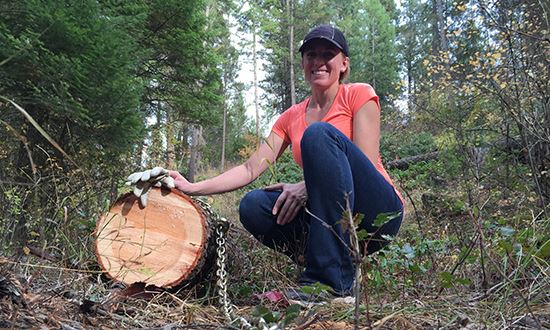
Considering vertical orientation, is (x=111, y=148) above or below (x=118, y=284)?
above

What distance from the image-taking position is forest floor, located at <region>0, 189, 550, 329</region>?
1.19 metres

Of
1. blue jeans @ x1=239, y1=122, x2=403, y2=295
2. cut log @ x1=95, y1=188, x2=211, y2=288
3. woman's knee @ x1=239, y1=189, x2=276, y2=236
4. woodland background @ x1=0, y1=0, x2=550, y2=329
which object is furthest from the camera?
woman's knee @ x1=239, y1=189, x2=276, y2=236

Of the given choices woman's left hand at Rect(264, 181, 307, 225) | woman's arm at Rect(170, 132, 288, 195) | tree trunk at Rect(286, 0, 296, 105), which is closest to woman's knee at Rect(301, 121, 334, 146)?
woman's left hand at Rect(264, 181, 307, 225)

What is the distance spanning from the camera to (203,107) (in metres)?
8.73

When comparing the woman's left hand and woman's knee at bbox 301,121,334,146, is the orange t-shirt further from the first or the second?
woman's knee at bbox 301,121,334,146

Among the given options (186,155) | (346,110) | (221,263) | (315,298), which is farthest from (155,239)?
(186,155)

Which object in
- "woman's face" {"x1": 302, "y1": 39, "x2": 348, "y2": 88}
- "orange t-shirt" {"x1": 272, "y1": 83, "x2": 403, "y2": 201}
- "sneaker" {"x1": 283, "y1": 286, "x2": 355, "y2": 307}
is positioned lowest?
"sneaker" {"x1": 283, "y1": 286, "x2": 355, "y2": 307}

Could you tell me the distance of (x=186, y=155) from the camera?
6.52 m

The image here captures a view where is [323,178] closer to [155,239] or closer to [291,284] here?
[291,284]

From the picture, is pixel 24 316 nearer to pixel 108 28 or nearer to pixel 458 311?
pixel 458 311

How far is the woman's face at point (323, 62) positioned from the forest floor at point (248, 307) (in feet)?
2.85

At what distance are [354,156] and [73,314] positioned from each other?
116cm

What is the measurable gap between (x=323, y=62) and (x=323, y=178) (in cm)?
68

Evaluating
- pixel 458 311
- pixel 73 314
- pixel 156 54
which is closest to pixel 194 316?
pixel 73 314
